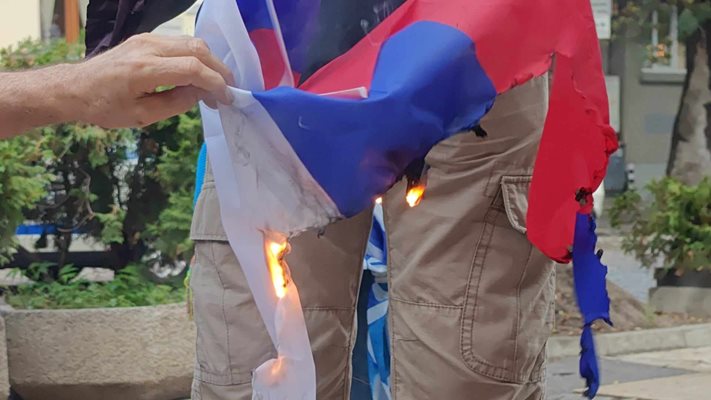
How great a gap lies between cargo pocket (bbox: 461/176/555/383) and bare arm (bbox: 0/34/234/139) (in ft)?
2.00

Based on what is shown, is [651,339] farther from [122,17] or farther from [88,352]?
[122,17]

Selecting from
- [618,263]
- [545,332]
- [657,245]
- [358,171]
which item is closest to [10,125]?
[358,171]

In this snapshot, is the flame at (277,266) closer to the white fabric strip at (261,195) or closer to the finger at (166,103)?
the white fabric strip at (261,195)

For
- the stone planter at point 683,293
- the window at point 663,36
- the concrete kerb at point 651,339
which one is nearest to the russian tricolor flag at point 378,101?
the concrete kerb at point 651,339

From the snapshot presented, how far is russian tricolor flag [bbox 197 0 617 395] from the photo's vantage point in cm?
156

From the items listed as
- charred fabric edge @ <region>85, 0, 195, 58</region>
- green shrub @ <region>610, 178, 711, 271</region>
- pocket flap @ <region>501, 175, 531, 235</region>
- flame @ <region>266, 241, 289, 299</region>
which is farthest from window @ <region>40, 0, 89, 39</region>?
flame @ <region>266, 241, 289, 299</region>

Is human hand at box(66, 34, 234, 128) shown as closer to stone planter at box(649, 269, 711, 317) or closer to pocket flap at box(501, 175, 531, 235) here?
pocket flap at box(501, 175, 531, 235)

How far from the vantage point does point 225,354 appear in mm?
2043

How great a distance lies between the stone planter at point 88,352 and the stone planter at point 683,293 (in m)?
3.94

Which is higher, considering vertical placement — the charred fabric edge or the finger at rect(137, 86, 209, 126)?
the charred fabric edge


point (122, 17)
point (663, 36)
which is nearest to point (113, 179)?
point (122, 17)

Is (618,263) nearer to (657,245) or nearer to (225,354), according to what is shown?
(657,245)

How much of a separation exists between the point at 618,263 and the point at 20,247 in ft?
23.6

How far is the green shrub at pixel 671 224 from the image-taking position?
668 cm
